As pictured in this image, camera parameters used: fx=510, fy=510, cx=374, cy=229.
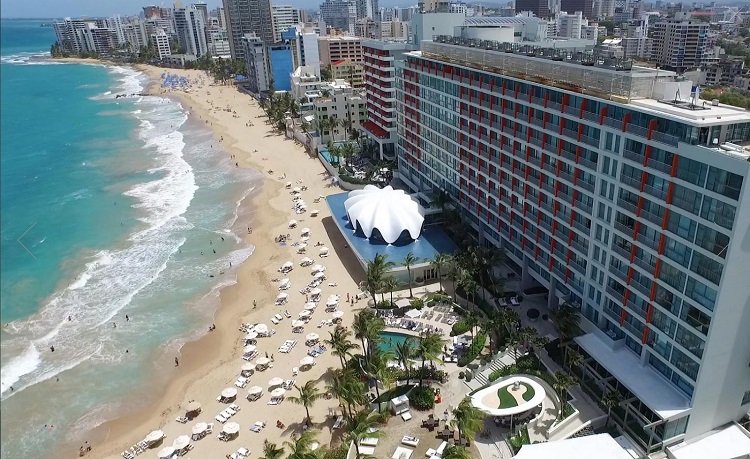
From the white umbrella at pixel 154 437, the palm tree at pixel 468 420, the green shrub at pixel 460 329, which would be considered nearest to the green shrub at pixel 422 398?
the palm tree at pixel 468 420

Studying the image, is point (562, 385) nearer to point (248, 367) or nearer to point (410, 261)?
point (410, 261)

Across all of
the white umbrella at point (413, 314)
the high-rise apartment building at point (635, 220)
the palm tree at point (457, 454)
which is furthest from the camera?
the white umbrella at point (413, 314)

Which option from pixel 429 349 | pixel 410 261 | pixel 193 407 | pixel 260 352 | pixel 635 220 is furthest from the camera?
pixel 410 261

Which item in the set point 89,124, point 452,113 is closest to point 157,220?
point 452,113

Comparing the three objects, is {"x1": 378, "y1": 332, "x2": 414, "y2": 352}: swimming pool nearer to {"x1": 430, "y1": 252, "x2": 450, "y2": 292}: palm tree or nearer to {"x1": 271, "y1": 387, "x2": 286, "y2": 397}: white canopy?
{"x1": 430, "y1": 252, "x2": 450, "y2": 292}: palm tree

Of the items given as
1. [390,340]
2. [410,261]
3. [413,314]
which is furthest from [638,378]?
[410,261]

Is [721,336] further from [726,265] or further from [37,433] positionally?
[37,433]

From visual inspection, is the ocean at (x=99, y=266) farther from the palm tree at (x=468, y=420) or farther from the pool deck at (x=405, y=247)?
the palm tree at (x=468, y=420)

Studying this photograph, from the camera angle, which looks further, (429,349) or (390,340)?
(390,340)

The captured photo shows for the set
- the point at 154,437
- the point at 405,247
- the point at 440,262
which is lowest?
the point at 154,437
